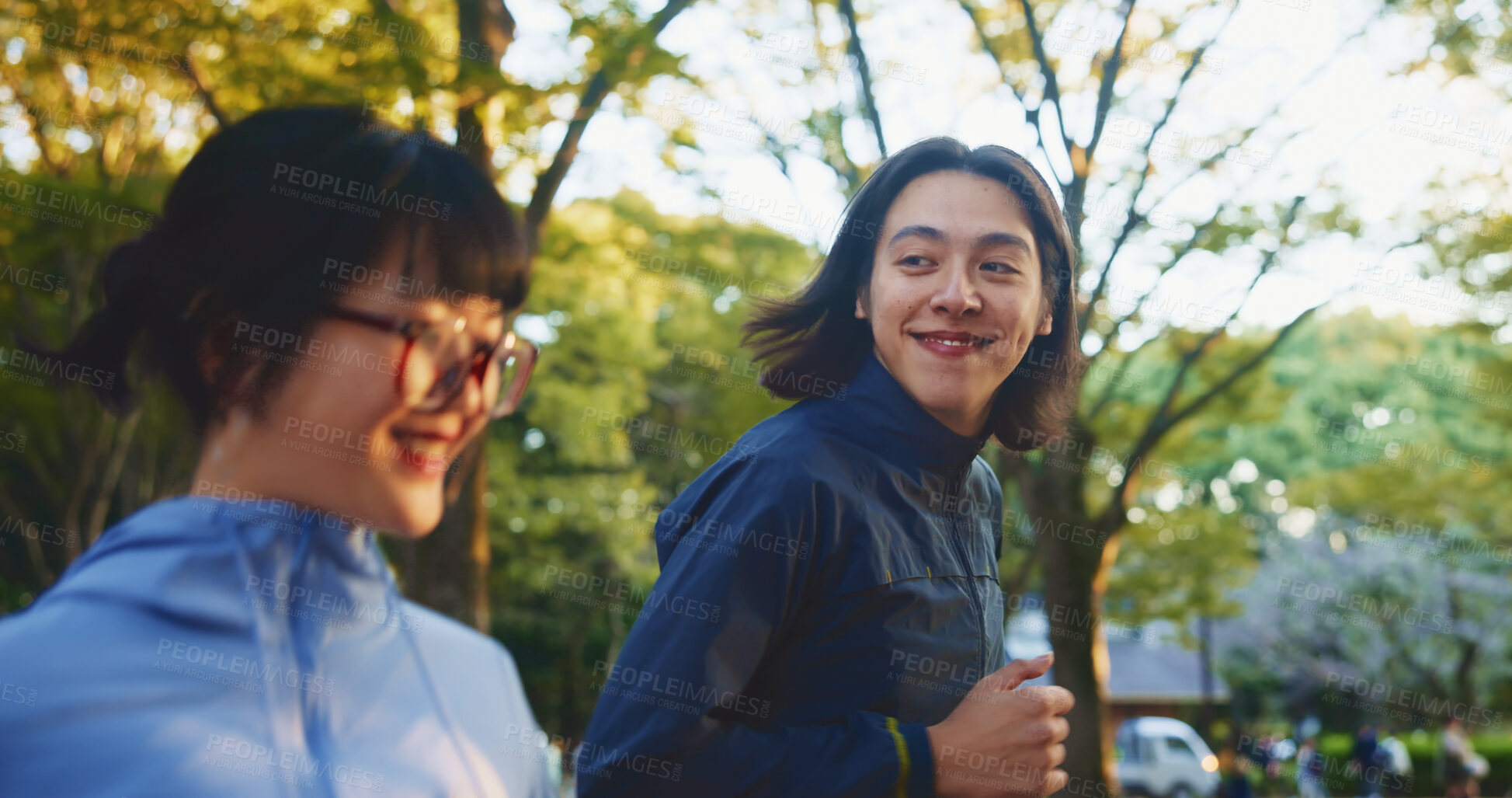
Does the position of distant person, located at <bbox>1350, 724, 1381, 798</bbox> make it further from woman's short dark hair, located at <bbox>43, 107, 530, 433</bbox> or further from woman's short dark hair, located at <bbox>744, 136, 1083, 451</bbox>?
woman's short dark hair, located at <bbox>43, 107, 530, 433</bbox>

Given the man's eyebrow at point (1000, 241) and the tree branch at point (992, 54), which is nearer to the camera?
the man's eyebrow at point (1000, 241)

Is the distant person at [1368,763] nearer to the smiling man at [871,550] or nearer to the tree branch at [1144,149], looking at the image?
Answer: the tree branch at [1144,149]

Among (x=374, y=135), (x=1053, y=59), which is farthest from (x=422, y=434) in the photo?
(x=1053, y=59)

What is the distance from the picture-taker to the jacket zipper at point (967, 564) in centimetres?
150

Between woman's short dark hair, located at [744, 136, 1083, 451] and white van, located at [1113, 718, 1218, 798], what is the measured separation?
22980mm

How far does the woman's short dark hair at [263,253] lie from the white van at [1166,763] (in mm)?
23882

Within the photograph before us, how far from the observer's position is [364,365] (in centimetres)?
111

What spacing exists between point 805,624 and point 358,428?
0.61 metres

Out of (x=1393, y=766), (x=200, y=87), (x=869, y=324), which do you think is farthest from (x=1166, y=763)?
(x=869, y=324)

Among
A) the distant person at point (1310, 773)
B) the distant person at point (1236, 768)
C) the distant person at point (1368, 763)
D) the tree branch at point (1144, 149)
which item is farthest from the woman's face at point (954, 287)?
the distant person at point (1310, 773)

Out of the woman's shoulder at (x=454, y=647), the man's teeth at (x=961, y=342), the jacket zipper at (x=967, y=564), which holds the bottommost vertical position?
the woman's shoulder at (x=454, y=647)

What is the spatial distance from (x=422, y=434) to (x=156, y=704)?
365 millimetres

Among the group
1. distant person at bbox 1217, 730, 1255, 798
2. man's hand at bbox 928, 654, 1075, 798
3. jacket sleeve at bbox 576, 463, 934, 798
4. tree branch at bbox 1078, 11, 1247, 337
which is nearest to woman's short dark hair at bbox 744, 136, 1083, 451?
jacket sleeve at bbox 576, 463, 934, 798

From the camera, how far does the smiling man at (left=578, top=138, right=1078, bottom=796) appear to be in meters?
1.30
